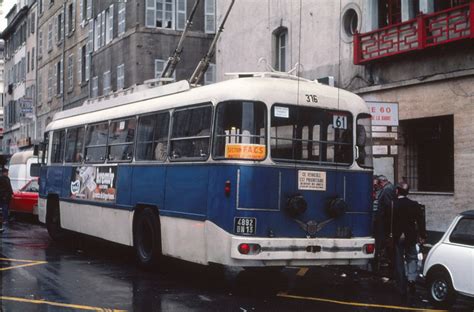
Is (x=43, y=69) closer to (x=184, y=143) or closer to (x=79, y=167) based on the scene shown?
(x=79, y=167)

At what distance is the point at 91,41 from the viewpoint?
1623 inches

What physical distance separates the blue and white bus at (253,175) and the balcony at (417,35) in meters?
6.28

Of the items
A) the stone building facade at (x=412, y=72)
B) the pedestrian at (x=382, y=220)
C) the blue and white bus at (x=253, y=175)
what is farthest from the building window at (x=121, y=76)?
the pedestrian at (x=382, y=220)

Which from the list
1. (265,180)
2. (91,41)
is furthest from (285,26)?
(91,41)

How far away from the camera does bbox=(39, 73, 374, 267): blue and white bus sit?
1054 centimetres

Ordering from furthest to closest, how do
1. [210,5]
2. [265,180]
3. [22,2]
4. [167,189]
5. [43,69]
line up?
[22,2]
[43,69]
[210,5]
[167,189]
[265,180]

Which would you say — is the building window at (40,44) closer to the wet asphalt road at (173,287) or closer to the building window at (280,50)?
the building window at (280,50)

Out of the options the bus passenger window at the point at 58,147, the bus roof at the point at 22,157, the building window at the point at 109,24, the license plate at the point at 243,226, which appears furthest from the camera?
the building window at the point at 109,24

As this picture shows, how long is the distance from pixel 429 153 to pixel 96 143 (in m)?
8.82

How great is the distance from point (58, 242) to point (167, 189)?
6.58m

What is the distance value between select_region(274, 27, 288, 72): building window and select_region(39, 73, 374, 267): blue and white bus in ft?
40.2

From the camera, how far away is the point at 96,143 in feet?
51.2

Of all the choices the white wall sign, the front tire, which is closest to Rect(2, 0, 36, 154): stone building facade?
the white wall sign

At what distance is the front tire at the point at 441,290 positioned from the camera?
391 inches
